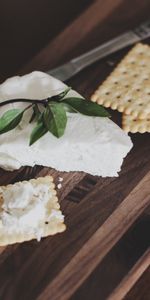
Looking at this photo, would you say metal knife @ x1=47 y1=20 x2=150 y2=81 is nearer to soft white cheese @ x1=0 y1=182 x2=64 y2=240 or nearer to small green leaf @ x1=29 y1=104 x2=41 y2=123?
small green leaf @ x1=29 y1=104 x2=41 y2=123

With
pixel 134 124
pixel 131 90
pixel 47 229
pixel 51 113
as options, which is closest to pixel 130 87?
pixel 131 90

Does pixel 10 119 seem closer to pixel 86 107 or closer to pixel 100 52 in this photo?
pixel 86 107

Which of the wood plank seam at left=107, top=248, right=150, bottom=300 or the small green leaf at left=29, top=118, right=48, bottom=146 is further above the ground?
the small green leaf at left=29, top=118, right=48, bottom=146

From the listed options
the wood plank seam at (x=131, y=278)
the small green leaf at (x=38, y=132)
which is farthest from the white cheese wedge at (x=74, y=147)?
the wood plank seam at (x=131, y=278)

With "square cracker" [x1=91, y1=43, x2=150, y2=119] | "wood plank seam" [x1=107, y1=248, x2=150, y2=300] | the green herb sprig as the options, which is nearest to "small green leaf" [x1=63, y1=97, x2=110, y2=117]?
the green herb sprig

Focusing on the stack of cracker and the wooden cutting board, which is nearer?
the wooden cutting board

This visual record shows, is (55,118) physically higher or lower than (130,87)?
higher
